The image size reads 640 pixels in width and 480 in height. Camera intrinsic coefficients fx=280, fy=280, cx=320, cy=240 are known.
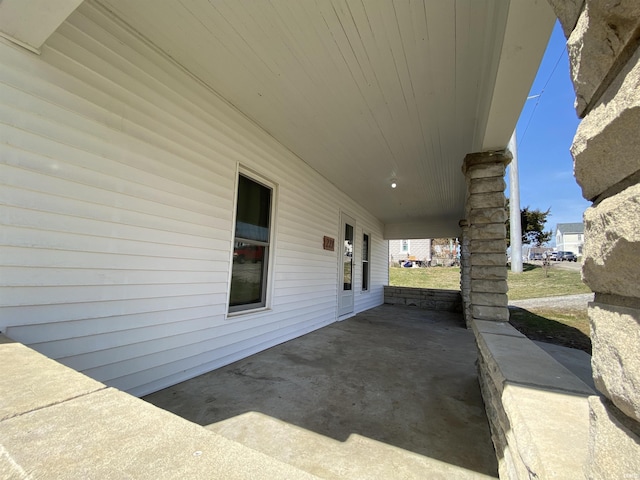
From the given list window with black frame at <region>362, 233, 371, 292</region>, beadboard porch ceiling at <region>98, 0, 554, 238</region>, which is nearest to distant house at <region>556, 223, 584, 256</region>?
window with black frame at <region>362, 233, 371, 292</region>

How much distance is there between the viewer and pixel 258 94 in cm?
290

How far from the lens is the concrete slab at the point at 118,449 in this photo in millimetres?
602

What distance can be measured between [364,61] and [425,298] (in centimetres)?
793

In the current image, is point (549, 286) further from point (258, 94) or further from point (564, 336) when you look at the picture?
point (258, 94)

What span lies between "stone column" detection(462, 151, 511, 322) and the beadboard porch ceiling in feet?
0.84

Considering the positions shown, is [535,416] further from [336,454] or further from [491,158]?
[491,158]

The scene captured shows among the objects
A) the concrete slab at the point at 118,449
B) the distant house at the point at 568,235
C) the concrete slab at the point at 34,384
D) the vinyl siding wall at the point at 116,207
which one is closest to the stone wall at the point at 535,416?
the concrete slab at the point at 118,449

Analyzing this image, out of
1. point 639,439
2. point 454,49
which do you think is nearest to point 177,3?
point 454,49

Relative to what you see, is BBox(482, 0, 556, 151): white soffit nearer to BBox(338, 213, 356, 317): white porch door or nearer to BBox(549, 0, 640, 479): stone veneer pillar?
BBox(549, 0, 640, 479): stone veneer pillar

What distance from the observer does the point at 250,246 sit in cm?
353

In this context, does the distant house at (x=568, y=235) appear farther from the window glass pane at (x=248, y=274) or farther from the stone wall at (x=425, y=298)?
the window glass pane at (x=248, y=274)

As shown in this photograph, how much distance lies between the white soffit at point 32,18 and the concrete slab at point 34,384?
172 centimetres

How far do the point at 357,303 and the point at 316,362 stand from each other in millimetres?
3884

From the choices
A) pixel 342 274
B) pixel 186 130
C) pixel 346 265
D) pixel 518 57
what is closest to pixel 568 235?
pixel 346 265
